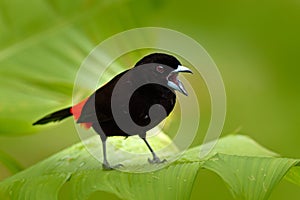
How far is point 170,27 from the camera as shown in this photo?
150 cm

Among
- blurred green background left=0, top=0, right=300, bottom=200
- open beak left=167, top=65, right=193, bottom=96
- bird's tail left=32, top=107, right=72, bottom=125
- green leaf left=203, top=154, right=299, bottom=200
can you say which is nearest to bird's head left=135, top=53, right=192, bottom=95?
open beak left=167, top=65, right=193, bottom=96

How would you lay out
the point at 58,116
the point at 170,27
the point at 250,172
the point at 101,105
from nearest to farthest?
the point at 250,172 < the point at 101,105 < the point at 58,116 < the point at 170,27

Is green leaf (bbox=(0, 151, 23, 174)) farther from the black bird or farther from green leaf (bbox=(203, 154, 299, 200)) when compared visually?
green leaf (bbox=(203, 154, 299, 200))

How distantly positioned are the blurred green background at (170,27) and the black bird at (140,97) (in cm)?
25

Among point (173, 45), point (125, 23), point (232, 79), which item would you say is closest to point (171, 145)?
point (173, 45)

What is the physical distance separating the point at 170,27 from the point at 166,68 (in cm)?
81

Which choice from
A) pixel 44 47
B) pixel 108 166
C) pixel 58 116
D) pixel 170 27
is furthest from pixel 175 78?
pixel 170 27

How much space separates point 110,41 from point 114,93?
39 centimetres

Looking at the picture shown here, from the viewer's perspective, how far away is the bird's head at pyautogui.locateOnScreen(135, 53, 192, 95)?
69 cm

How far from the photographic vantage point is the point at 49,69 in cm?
108

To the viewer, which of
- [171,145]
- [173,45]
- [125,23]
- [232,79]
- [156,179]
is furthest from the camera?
[232,79]

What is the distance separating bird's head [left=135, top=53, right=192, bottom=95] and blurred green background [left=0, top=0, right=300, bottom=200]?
0.31 meters

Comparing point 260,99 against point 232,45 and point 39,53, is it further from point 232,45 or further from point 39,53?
point 39,53

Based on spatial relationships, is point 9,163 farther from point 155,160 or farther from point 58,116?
point 155,160
